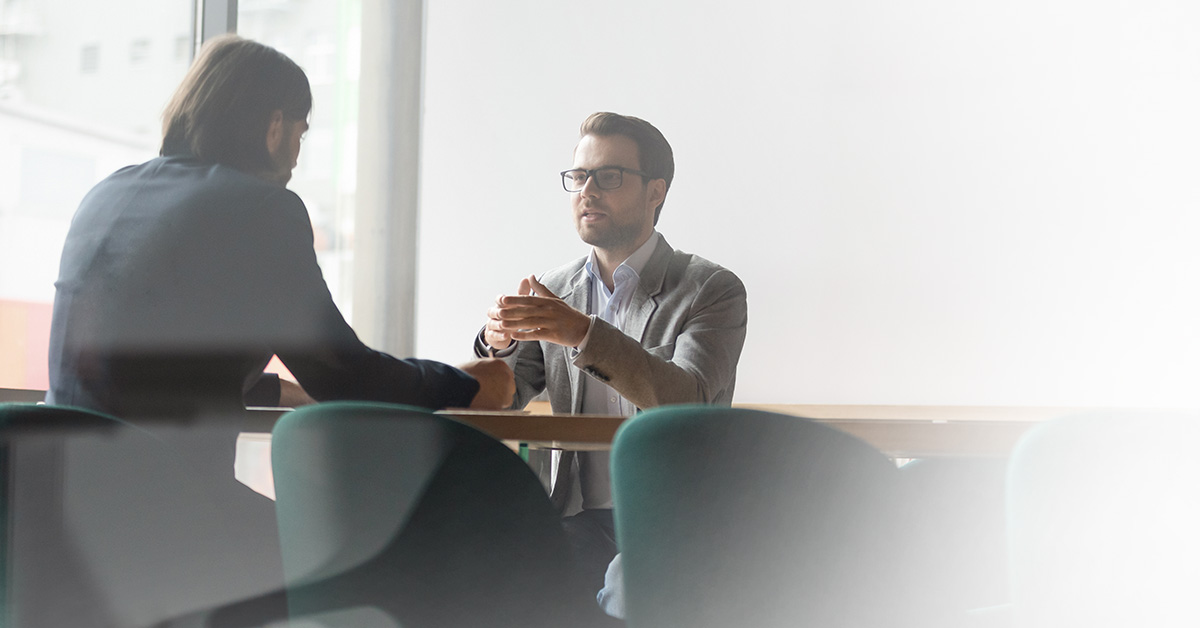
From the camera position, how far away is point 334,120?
12.5 ft

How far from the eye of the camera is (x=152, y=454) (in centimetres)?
89

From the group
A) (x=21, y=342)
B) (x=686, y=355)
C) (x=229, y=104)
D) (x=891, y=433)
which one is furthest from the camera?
(x=21, y=342)

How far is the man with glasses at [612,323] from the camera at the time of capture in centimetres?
155

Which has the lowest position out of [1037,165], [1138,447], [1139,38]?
[1138,447]

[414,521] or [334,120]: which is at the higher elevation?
[334,120]

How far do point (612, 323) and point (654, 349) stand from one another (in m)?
0.15

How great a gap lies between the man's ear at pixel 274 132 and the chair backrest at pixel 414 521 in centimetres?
56


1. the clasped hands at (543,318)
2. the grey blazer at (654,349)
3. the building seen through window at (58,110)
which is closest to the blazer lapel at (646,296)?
the grey blazer at (654,349)

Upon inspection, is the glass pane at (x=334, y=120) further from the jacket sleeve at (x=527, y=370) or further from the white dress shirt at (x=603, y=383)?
the white dress shirt at (x=603, y=383)

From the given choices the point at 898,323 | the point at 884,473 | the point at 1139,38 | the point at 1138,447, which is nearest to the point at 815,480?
the point at 884,473

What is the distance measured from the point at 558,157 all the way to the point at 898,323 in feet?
4.38

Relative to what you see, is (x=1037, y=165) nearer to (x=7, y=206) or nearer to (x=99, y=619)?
(x=99, y=619)

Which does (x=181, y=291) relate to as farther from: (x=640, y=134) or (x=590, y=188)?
(x=640, y=134)

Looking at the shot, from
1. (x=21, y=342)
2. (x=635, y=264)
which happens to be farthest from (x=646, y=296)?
(x=21, y=342)
